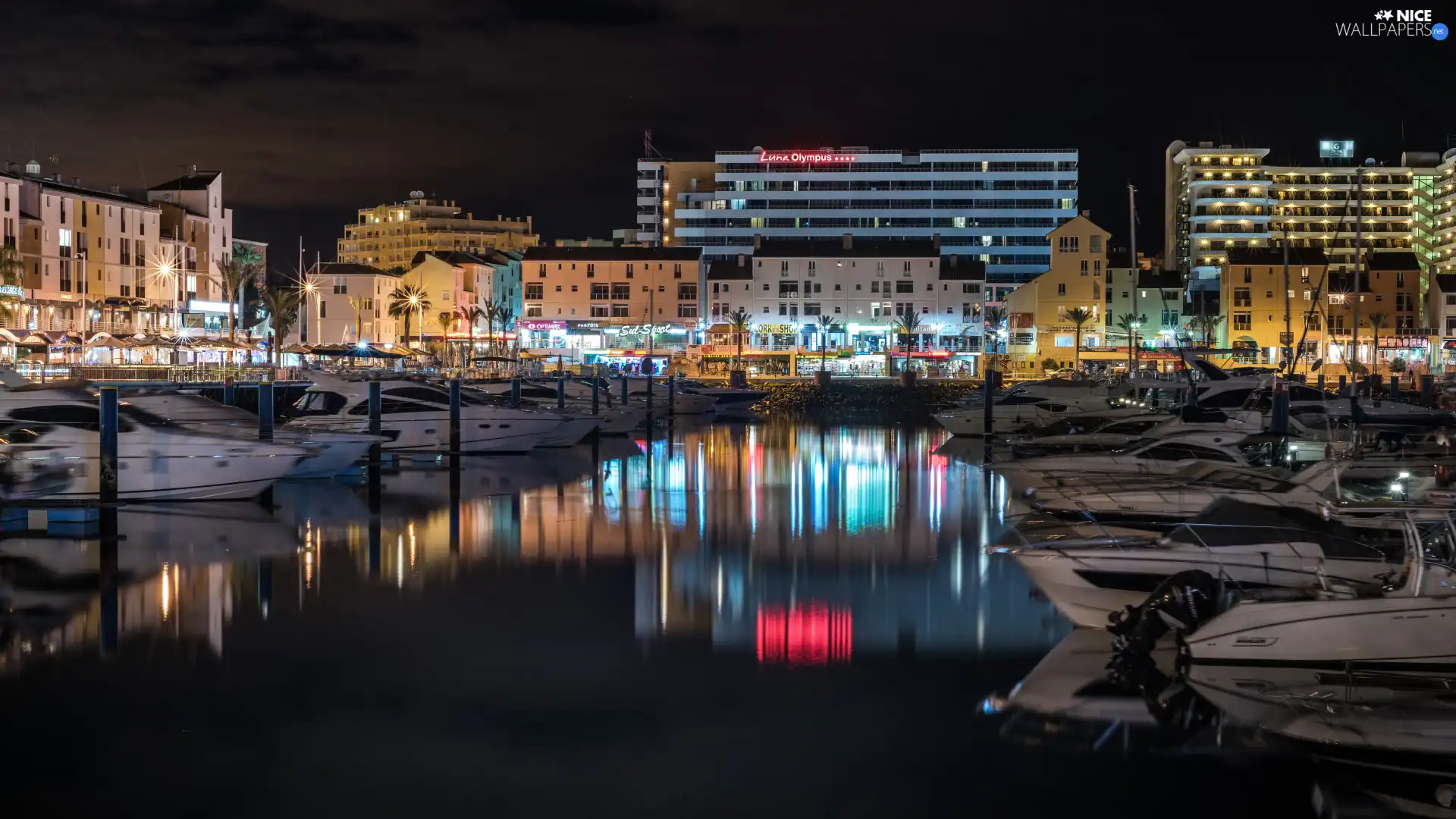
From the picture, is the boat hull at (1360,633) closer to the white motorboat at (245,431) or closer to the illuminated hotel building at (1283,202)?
the white motorboat at (245,431)

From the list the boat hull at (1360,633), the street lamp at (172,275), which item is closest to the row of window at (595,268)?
the street lamp at (172,275)

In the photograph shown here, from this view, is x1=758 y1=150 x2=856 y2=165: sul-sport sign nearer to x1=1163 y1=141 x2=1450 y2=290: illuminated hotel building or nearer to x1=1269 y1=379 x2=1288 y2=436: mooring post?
x1=1163 y1=141 x2=1450 y2=290: illuminated hotel building

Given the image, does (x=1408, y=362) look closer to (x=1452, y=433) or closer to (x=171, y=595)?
(x=1452, y=433)

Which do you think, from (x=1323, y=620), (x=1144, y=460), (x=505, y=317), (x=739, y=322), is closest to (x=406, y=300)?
(x=505, y=317)

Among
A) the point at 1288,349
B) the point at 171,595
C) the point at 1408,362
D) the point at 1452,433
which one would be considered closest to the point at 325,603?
the point at 171,595

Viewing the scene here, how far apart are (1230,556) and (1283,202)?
536 feet

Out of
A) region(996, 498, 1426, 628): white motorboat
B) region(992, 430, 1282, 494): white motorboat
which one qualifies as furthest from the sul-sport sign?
region(996, 498, 1426, 628): white motorboat

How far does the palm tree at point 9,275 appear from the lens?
3280 inches

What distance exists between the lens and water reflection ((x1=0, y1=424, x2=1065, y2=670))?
19.5 m

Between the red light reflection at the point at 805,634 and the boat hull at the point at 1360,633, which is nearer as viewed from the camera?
the boat hull at the point at 1360,633

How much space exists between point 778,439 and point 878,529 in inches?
1243

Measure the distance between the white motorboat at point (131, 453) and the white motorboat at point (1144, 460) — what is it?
1517cm

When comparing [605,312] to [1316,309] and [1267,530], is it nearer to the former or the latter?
[1316,309]

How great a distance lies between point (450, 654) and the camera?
59.3 feet
